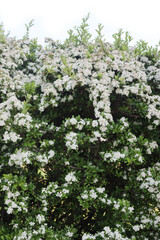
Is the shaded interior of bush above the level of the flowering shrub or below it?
above

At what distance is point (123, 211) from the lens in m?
4.55

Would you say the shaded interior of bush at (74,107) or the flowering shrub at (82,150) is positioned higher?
the shaded interior of bush at (74,107)

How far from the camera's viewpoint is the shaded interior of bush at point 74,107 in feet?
17.2

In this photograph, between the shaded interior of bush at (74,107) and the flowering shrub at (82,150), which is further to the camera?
the shaded interior of bush at (74,107)

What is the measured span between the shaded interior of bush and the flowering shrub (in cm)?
2

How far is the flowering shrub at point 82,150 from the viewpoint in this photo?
4.55 m

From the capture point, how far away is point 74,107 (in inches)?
219

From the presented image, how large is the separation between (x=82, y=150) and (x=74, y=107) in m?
1.10

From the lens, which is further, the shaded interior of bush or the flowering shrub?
the shaded interior of bush

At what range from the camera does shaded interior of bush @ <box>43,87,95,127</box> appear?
17.2 ft

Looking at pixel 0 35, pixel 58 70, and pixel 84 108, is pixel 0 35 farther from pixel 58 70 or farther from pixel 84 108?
pixel 84 108

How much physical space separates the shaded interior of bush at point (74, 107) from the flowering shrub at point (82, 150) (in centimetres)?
2

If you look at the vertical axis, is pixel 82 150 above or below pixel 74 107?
below

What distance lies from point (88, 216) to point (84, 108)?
2.64m
